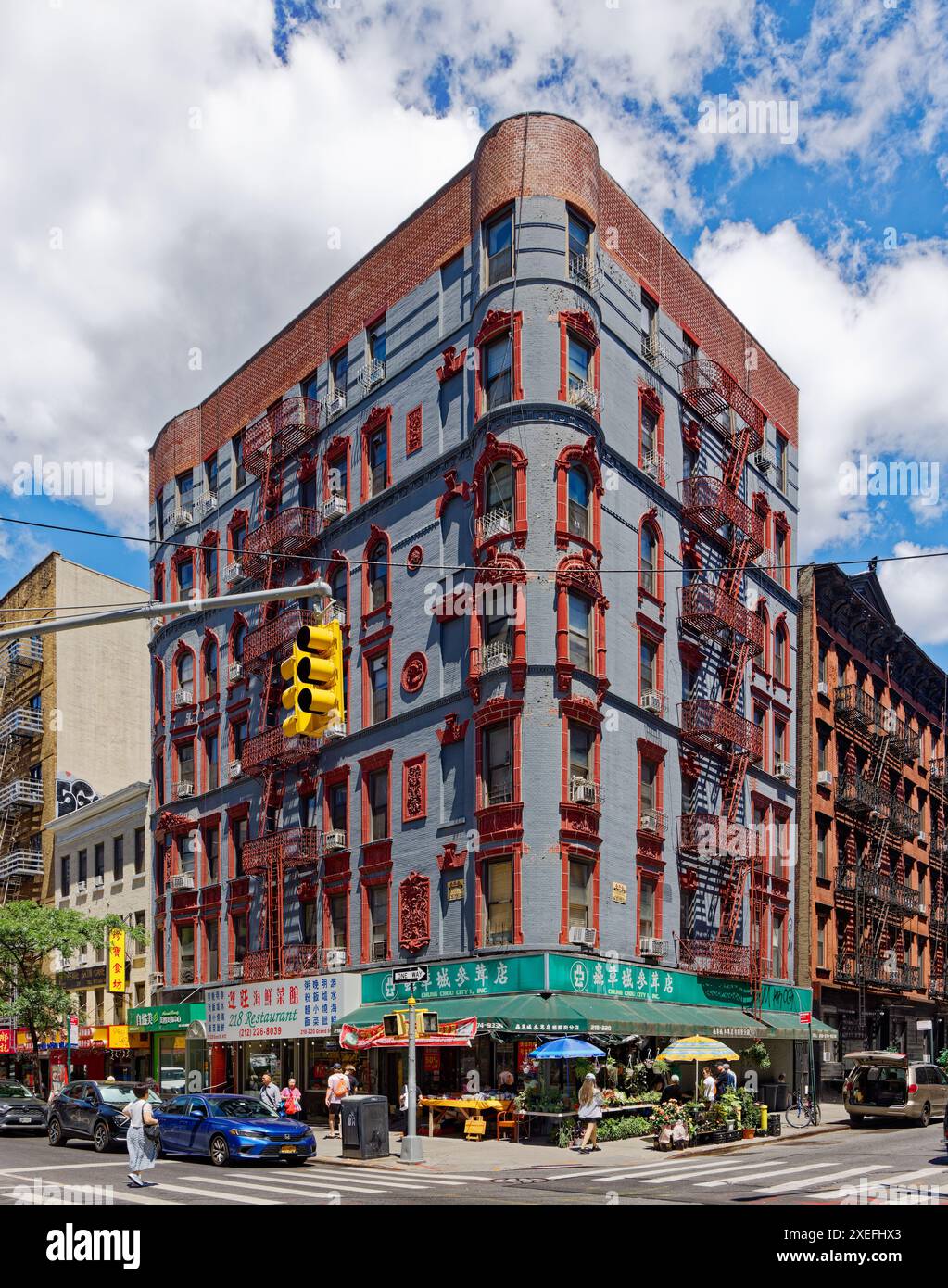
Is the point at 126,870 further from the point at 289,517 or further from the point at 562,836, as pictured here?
the point at 562,836

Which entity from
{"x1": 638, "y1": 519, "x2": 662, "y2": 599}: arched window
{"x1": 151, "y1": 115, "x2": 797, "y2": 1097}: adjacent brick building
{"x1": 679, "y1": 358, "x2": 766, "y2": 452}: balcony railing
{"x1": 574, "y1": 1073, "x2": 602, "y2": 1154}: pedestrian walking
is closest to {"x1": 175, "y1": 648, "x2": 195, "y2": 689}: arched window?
{"x1": 151, "y1": 115, "x2": 797, "y2": 1097}: adjacent brick building

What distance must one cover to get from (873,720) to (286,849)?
27.2 meters

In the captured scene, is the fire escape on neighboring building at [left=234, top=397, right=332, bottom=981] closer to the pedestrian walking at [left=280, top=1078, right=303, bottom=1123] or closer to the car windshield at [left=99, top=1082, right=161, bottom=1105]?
the pedestrian walking at [left=280, top=1078, right=303, bottom=1123]

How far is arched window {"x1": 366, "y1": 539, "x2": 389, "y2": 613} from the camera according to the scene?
4253cm

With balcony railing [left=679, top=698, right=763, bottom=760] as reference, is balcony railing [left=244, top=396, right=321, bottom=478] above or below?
above

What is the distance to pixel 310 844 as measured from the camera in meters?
43.3

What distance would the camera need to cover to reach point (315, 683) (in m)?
15.7

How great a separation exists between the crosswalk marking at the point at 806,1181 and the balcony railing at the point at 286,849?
2170 centimetres

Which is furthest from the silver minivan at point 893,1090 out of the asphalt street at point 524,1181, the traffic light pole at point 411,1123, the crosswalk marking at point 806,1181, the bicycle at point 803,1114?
the traffic light pole at point 411,1123

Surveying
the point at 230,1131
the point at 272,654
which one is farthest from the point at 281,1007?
the point at 230,1131

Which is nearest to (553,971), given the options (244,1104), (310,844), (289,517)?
(244,1104)

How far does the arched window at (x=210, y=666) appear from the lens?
168 feet

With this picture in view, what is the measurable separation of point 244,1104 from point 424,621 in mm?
16491

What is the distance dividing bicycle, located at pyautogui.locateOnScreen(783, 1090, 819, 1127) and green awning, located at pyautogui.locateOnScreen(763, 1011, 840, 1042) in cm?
204
